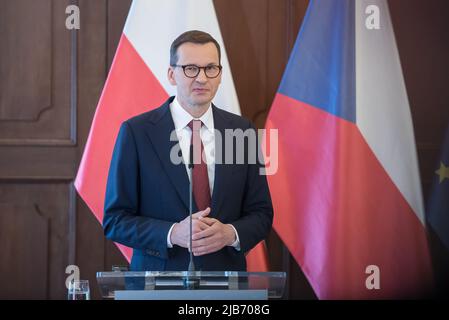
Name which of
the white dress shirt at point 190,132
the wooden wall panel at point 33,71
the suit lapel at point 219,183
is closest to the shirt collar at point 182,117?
the white dress shirt at point 190,132

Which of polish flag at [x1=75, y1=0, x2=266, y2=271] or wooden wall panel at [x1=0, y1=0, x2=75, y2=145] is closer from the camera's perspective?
polish flag at [x1=75, y1=0, x2=266, y2=271]

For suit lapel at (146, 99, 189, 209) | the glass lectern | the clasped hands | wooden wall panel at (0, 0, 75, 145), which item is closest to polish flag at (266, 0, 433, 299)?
suit lapel at (146, 99, 189, 209)

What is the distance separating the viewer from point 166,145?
282cm

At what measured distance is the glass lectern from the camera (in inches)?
71.6

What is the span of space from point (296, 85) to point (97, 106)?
100 cm

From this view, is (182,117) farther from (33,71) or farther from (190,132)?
(33,71)

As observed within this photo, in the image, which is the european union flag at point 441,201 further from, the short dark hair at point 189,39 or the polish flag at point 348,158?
the short dark hair at point 189,39

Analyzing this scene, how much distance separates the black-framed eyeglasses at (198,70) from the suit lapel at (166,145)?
158 mm

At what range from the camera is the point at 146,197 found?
9.08 ft

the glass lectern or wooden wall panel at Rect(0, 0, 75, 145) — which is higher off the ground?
wooden wall panel at Rect(0, 0, 75, 145)

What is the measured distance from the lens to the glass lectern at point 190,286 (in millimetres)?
1819

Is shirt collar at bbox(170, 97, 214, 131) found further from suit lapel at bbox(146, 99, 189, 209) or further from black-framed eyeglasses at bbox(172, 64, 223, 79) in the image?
black-framed eyeglasses at bbox(172, 64, 223, 79)

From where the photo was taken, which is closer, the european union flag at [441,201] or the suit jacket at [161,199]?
the suit jacket at [161,199]

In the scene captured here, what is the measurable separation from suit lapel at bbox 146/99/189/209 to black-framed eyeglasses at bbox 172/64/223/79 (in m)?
0.16
